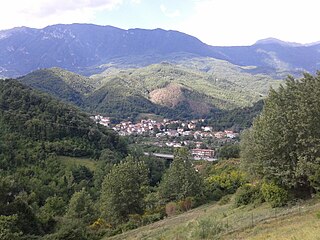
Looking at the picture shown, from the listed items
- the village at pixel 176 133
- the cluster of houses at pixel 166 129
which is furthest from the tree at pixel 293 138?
the cluster of houses at pixel 166 129


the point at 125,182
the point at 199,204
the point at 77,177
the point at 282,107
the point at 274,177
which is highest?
the point at 282,107

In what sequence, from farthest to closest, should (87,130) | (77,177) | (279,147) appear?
(87,130), (77,177), (279,147)

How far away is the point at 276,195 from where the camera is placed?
24.2 m

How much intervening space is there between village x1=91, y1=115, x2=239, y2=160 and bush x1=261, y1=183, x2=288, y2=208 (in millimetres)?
96115

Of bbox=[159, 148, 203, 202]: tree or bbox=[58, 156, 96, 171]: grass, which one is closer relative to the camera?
bbox=[159, 148, 203, 202]: tree

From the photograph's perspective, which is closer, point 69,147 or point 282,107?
point 282,107

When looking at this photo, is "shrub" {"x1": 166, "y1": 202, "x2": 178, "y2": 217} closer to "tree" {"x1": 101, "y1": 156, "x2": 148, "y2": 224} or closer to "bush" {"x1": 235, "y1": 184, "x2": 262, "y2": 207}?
"tree" {"x1": 101, "y1": 156, "x2": 148, "y2": 224}

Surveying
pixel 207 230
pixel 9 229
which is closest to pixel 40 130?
pixel 9 229

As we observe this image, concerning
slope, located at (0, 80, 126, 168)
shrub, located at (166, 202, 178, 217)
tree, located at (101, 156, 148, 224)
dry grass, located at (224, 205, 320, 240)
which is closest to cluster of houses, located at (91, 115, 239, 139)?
slope, located at (0, 80, 126, 168)

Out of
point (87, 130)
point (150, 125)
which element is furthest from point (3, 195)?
point (150, 125)

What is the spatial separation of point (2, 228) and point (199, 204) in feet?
65.1

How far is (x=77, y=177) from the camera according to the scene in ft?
209

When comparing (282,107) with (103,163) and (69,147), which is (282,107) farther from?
(69,147)

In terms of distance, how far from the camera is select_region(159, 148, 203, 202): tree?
3878 cm
